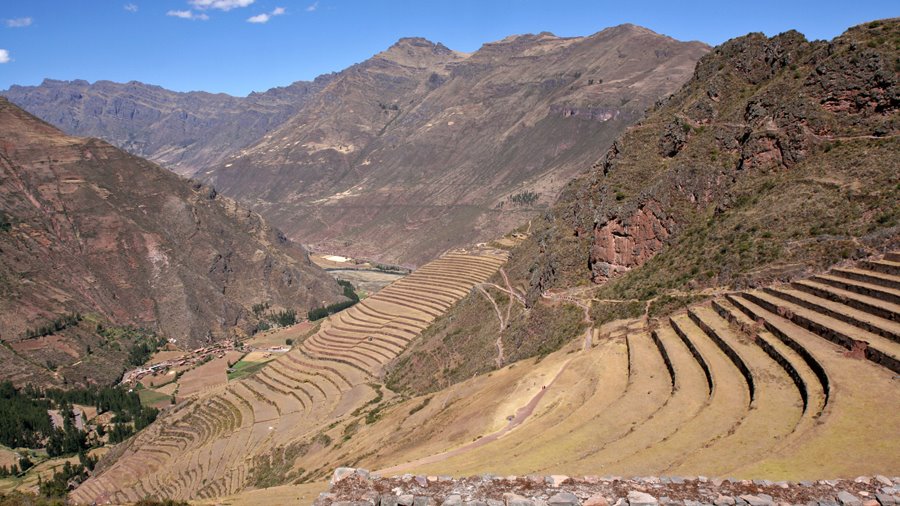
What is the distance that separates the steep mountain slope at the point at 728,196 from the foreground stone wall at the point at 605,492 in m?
24.6

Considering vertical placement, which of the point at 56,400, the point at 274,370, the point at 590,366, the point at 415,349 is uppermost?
the point at 590,366

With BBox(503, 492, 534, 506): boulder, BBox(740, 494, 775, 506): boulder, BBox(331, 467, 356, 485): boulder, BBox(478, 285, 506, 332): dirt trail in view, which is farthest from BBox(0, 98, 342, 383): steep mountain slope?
BBox(740, 494, 775, 506): boulder

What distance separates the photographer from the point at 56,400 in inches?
3750

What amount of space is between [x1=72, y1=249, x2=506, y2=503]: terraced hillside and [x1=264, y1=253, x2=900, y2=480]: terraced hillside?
1812cm

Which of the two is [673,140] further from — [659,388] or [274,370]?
[274,370]

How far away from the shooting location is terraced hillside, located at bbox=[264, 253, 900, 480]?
1959cm

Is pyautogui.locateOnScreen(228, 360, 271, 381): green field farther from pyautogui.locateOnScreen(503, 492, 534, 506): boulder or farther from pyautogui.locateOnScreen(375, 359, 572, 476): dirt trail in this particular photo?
pyautogui.locateOnScreen(503, 492, 534, 506): boulder

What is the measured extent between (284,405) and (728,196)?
54303 millimetres

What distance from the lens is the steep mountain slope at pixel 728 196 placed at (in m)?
38.3

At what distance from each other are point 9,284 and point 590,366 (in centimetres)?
12989

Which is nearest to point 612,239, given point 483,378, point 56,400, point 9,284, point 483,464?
point 483,378

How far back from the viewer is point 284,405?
67.6 meters

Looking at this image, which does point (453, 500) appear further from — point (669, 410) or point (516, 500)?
point (669, 410)

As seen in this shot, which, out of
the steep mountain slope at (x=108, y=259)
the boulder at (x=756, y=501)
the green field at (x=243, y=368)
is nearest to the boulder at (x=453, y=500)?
the boulder at (x=756, y=501)
